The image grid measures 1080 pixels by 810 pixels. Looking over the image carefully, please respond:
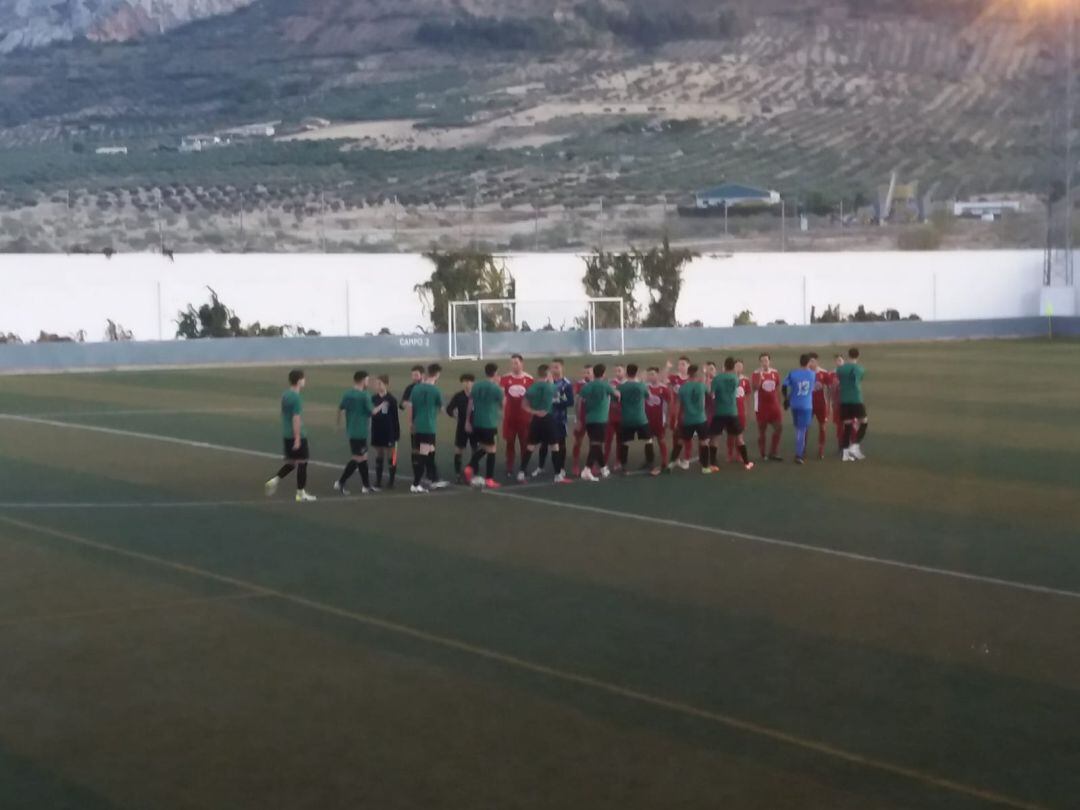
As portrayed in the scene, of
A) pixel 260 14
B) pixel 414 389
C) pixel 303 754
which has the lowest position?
pixel 303 754

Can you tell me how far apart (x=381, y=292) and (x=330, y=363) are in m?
9.57

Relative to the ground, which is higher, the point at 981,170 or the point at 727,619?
the point at 981,170

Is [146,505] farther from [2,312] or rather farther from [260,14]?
[260,14]

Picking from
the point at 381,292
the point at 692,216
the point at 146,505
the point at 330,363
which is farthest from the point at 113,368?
the point at 692,216

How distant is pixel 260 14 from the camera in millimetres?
129500

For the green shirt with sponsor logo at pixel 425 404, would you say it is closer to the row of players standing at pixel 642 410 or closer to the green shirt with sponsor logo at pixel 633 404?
the row of players standing at pixel 642 410

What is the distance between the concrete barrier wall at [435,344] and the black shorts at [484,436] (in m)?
29.3

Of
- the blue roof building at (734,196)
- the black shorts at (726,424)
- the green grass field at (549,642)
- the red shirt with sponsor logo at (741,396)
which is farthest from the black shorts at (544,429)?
the blue roof building at (734,196)

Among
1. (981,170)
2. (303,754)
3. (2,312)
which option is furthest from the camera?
(981,170)

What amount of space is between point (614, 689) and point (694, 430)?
11.0 meters

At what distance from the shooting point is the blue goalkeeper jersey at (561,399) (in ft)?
66.7

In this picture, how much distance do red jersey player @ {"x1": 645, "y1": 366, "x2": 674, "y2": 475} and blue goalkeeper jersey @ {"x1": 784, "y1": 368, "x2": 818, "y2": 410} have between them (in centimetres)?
181

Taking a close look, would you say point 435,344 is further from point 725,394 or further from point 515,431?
point 725,394

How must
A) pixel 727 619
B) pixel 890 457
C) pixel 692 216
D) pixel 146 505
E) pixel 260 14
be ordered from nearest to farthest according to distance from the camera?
pixel 727 619, pixel 146 505, pixel 890 457, pixel 692 216, pixel 260 14
